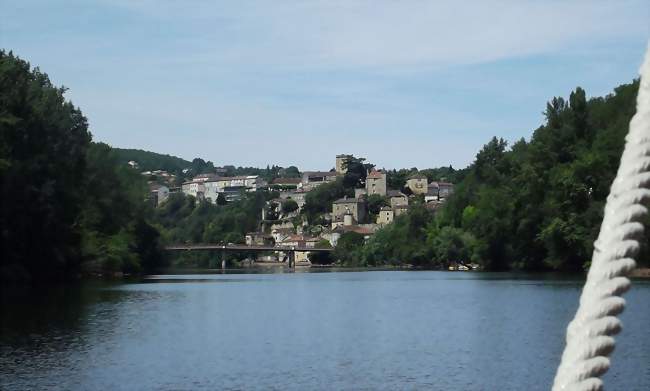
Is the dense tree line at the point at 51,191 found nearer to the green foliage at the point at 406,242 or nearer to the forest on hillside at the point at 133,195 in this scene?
the forest on hillside at the point at 133,195

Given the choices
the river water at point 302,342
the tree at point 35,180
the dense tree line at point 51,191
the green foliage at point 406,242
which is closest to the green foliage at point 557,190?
the river water at point 302,342

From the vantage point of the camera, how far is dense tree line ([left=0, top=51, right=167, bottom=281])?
66438 mm

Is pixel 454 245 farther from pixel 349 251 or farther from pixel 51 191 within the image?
pixel 349 251

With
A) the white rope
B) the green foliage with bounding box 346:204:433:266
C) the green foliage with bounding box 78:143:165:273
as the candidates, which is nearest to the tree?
the green foliage with bounding box 78:143:165:273

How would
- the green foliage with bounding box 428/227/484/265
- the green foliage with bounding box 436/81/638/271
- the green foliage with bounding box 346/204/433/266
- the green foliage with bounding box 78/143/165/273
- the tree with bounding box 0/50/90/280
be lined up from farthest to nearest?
the green foliage with bounding box 346/204/433/266 → the green foliage with bounding box 428/227/484/265 → the green foliage with bounding box 78/143/165/273 → the green foliage with bounding box 436/81/638/271 → the tree with bounding box 0/50/90/280

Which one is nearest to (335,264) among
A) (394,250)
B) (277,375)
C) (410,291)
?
A: (394,250)

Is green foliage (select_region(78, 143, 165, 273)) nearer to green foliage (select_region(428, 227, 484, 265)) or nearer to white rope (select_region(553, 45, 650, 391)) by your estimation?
green foliage (select_region(428, 227, 484, 265))

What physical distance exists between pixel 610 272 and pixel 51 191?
68455 millimetres

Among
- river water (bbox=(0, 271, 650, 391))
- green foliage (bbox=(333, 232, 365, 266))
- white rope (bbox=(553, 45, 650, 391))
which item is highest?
white rope (bbox=(553, 45, 650, 391))

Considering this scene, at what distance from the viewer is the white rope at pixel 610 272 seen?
2.16m

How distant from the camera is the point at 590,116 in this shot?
9050 cm

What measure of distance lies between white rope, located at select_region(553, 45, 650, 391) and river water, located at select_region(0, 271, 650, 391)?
2237 centimetres

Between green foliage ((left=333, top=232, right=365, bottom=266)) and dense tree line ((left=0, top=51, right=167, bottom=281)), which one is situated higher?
dense tree line ((left=0, top=51, right=167, bottom=281))

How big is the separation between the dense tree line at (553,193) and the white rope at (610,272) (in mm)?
70655
